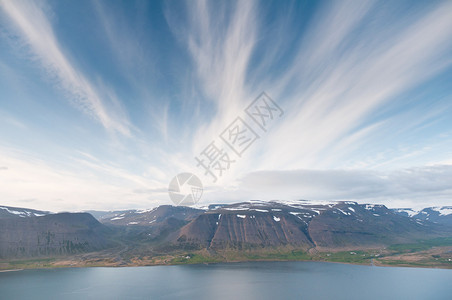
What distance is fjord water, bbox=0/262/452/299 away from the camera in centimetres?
9306

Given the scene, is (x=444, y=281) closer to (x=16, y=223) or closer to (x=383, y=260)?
(x=383, y=260)

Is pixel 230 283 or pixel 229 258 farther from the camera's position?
pixel 229 258

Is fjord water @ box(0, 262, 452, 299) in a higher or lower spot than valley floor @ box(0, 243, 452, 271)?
lower

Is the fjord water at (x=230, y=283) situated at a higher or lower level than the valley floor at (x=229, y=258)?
lower

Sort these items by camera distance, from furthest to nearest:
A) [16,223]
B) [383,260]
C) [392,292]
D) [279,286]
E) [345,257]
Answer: [16,223] → [345,257] → [383,260] → [279,286] → [392,292]

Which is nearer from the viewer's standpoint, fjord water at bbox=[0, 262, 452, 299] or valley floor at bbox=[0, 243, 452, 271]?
fjord water at bbox=[0, 262, 452, 299]

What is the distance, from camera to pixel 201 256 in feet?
608

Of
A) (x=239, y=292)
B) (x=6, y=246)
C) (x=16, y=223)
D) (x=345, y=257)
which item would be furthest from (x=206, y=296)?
(x=16, y=223)

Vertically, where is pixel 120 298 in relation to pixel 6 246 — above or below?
below

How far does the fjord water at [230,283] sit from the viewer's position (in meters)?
93.1

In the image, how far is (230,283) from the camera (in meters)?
112

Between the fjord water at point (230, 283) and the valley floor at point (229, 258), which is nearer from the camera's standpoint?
the fjord water at point (230, 283)

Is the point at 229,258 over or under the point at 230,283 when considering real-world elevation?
over

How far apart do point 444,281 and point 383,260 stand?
57.4m
